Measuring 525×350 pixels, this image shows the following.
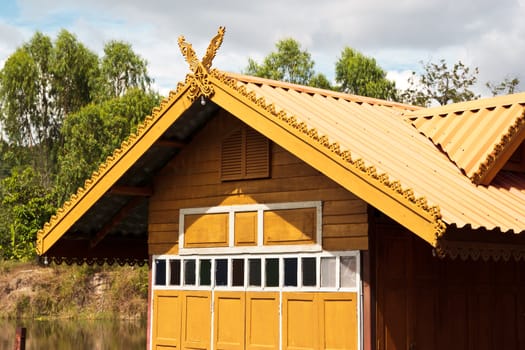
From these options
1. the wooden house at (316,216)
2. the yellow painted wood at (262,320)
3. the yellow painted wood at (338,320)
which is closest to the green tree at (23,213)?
the wooden house at (316,216)

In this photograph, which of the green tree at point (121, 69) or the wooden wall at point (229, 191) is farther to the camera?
the green tree at point (121, 69)

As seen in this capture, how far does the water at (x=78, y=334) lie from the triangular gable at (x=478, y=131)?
63.2 ft

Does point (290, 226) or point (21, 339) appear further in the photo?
point (21, 339)

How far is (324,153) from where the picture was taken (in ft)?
40.8

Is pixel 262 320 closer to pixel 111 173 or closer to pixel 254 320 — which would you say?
pixel 254 320

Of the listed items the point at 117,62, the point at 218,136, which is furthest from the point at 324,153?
the point at 117,62

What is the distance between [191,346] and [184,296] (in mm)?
886

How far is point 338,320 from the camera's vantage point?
13227 mm

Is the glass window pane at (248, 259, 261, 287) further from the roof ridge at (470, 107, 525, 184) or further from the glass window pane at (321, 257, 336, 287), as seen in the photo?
the roof ridge at (470, 107, 525, 184)

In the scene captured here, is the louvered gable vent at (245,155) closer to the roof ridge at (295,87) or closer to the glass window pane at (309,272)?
the roof ridge at (295,87)

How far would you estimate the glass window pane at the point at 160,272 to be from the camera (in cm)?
1628

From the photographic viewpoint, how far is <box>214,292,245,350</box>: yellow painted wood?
14.6 m

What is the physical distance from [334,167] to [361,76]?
43.6 metres

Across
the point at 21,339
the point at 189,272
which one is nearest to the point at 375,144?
the point at 189,272
